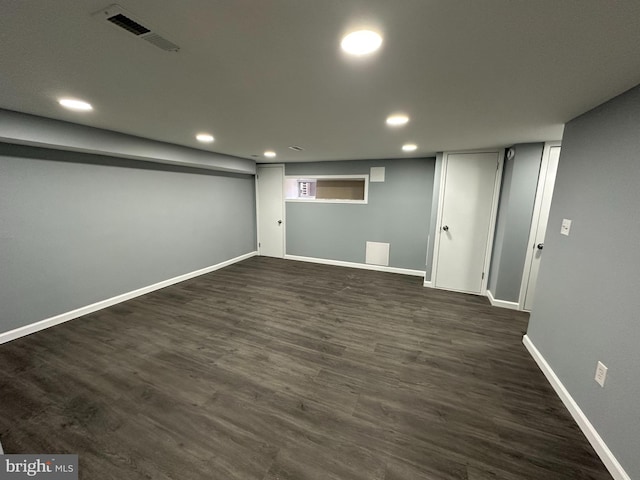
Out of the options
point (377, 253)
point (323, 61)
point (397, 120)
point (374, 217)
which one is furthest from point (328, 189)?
point (323, 61)

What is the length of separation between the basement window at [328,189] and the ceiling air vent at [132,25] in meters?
4.23

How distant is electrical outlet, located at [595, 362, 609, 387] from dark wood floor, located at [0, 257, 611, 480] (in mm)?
411

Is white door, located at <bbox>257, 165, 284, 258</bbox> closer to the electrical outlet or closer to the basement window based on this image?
the basement window

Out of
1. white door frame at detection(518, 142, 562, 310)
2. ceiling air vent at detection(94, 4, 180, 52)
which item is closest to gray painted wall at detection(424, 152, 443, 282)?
white door frame at detection(518, 142, 562, 310)

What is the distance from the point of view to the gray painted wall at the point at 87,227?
8.43 feet

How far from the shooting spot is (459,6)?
2.91 ft

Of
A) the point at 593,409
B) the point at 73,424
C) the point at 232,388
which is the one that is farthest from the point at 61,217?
the point at 593,409

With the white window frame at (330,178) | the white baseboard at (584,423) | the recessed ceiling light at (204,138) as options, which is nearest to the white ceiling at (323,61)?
the recessed ceiling light at (204,138)

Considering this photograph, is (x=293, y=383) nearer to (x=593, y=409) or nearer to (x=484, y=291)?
(x=593, y=409)

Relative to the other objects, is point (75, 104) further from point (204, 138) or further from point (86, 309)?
point (86, 309)

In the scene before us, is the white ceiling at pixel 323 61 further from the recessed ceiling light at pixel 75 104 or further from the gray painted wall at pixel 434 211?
the gray painted wall at pixel 434 211

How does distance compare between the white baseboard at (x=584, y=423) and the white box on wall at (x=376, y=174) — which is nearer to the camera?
the white baseboard at (x=584, y=423)

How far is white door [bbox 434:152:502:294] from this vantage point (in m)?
3.84

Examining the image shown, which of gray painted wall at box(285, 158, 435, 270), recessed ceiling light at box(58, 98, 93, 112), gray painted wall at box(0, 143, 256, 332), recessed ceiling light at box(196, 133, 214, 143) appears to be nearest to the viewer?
recessed ceiling light at box(58, 98, 93, 112)
